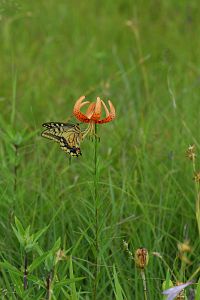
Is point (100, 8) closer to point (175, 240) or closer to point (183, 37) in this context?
point (183, 37)

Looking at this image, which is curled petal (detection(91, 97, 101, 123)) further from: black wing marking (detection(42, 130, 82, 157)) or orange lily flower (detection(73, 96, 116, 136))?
black wing marking (detection(42, 130, 82, 157))

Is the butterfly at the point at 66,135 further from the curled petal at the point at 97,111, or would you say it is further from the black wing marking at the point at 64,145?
the curled petal at the point at 97,111

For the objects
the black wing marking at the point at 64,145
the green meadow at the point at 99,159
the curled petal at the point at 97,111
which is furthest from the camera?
the green meadow at the point at 99,159

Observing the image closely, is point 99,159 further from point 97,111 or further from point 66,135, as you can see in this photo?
point 97,111

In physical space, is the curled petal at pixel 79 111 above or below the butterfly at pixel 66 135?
above

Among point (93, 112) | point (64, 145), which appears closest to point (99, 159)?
point (64, 145)

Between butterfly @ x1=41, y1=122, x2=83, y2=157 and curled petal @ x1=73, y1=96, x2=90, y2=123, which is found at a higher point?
curled petal @ x1=73, y1=96, x2=90, y2=123

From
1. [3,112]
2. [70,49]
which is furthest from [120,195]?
[70,49]

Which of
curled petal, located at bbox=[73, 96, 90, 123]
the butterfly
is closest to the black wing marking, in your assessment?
the butterfly

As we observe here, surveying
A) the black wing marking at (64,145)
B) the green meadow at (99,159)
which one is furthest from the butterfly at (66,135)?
the green meadow at (99,159)
